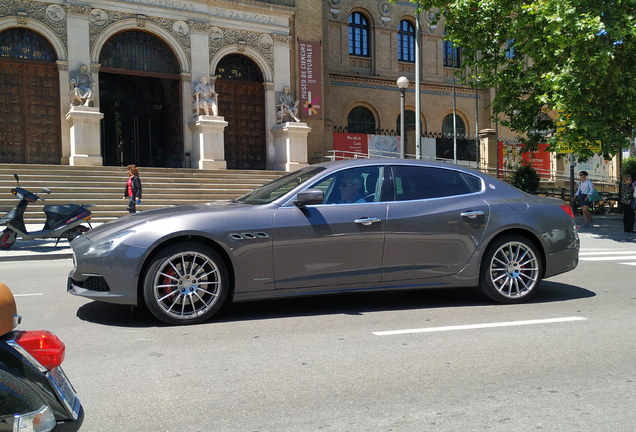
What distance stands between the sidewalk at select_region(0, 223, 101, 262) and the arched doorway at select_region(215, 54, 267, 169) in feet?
49.6

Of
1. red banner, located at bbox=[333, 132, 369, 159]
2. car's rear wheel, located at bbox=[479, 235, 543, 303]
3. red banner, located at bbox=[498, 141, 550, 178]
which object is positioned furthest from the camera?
red banner, located at bbox=[498, 141, 550, 178]

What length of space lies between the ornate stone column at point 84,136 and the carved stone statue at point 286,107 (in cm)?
830

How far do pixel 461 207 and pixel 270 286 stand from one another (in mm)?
2280

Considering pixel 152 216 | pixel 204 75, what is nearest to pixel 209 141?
pixel 204 75

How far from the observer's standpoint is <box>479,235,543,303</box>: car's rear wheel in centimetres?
655

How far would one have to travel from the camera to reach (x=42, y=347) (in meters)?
2.03

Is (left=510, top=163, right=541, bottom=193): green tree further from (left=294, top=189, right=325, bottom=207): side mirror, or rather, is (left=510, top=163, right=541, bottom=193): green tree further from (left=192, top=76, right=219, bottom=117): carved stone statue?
(left=294, top=189, right=325, bottom=207): side mirror

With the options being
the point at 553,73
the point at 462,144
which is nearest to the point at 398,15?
the point at 462,144

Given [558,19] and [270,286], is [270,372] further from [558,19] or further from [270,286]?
[558,19]

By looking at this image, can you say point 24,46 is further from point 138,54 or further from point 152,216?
point 152,216

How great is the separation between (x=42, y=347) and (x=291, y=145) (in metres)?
25.4

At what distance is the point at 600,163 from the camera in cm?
3847

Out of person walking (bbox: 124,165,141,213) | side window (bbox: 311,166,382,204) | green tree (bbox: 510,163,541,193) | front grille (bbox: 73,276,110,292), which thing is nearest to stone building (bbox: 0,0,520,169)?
green tree (bbox: 510,163,541,193)

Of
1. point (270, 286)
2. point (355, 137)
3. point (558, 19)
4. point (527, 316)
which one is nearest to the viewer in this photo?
point (270, 286)
